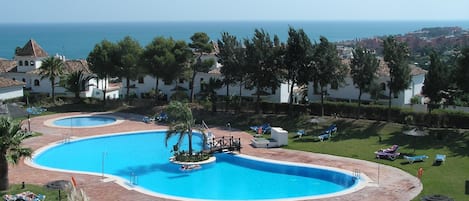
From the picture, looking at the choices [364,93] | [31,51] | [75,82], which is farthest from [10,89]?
[364,93]

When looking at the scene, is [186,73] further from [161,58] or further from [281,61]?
[281,61]

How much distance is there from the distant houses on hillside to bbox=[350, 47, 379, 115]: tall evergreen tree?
28.7 ft

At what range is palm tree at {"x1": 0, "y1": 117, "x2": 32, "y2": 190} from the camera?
80.7 feet

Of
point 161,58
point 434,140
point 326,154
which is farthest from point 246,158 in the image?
point 161,58

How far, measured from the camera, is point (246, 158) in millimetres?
33906

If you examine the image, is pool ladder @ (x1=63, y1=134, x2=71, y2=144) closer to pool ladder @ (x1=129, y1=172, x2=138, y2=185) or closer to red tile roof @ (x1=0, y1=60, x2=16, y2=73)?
pool ladder @ (x1=129, y1=172, x2=138, y2=185)

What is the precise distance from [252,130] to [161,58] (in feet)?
40.9

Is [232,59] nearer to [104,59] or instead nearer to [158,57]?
[158,57]

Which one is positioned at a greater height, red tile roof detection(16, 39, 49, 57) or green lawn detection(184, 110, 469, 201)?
red tile roof detection(16, 39, 49, 57)

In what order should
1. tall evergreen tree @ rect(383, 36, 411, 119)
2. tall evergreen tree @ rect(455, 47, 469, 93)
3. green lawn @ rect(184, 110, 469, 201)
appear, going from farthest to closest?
tall evergreen tree @ rect(383, 36, 411, 119), tall evergreen tree @ rect(455, 47, 469, 93), green lawn @ rect(184, 110, 469, 201)

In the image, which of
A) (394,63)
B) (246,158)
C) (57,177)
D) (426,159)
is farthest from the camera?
(394,63)

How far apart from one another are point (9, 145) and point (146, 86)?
3728 centimetres

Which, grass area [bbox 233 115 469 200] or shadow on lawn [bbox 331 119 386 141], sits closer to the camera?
grass area [bbox 233 115 469 200]

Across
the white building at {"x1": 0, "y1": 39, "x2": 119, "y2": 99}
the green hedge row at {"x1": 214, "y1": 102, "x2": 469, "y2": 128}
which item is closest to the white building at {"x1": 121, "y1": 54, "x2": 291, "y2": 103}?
the white building at {"x1": 0, "y1": 39, "x2": 119, "y2": 99}
